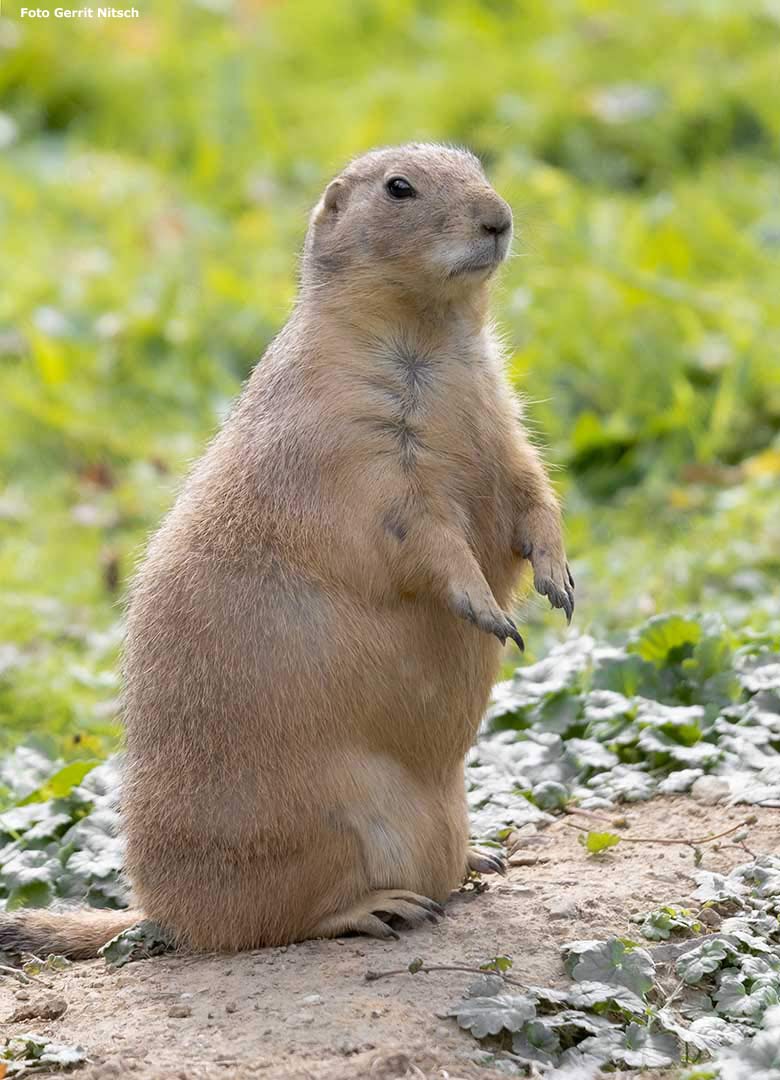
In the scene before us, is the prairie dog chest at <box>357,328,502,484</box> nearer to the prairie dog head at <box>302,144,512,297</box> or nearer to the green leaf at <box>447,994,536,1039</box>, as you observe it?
the prairie dog head at <box>302,144,512,297</box>

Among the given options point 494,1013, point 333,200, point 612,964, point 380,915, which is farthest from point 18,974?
point 333,200

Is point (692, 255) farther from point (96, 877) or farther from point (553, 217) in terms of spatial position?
point (96, 877)

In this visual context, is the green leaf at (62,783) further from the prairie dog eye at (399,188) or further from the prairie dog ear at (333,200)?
the prairie dog eye at (399,188)

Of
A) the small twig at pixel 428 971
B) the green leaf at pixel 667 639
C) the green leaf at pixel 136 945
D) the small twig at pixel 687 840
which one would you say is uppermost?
the green leaf at pixel 667 639

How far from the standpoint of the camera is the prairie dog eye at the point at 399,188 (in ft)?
15.7

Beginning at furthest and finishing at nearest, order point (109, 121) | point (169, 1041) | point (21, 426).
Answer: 1. point (109, 121)
2. point (21, 426)
3. point (169, 1041)

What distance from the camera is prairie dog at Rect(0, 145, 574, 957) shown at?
4.37 m

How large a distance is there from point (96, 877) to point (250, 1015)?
49.8 inches

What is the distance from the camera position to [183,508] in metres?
4.79

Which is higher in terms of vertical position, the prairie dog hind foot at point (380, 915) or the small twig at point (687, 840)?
the small twig at point (687, 840)

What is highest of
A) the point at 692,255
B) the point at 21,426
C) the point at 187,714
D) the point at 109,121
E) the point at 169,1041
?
the point at 109,121

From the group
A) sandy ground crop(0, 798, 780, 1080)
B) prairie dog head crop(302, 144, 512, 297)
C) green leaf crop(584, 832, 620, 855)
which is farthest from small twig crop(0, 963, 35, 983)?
prairie dog head crop(302, 144, 512, 297)

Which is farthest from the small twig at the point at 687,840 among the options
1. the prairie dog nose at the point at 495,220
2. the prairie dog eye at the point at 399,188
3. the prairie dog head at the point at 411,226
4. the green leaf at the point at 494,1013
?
the prairie dog eye at the point at 399,188

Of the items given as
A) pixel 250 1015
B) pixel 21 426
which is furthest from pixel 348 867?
pixel 21 426
